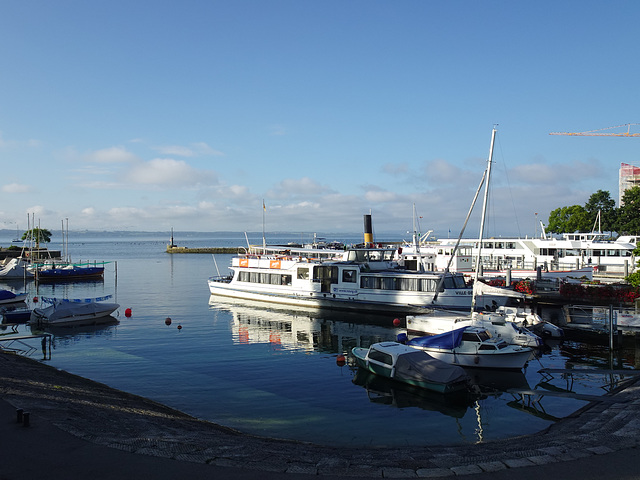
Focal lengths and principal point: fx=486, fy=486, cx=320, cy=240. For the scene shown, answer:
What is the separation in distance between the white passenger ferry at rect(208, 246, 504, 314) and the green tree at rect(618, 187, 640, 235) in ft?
184

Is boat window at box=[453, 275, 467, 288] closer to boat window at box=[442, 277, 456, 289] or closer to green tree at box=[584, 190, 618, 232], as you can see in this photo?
boat window at box=[442, 277, 456, 289]

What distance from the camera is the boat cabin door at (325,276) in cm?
4725

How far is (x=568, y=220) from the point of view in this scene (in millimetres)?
97938

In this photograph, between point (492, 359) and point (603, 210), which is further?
point (603, 210)

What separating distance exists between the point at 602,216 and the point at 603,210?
233cm

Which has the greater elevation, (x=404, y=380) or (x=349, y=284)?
(x=349, y=284)

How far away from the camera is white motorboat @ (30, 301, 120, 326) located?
39562mm

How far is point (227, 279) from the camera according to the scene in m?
60.0

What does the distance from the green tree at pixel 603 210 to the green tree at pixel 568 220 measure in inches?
40.1

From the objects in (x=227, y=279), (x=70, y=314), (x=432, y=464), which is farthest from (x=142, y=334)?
(x=432, y=464)

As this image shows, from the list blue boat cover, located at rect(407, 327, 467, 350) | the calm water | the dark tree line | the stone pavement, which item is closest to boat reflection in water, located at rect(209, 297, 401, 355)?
the calm water

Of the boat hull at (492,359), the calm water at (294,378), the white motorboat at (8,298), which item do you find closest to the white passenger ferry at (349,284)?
the calm water at (294,378)

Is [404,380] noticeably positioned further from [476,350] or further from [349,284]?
[349,284]

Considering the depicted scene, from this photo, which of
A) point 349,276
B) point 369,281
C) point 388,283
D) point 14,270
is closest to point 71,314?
point 349,276
